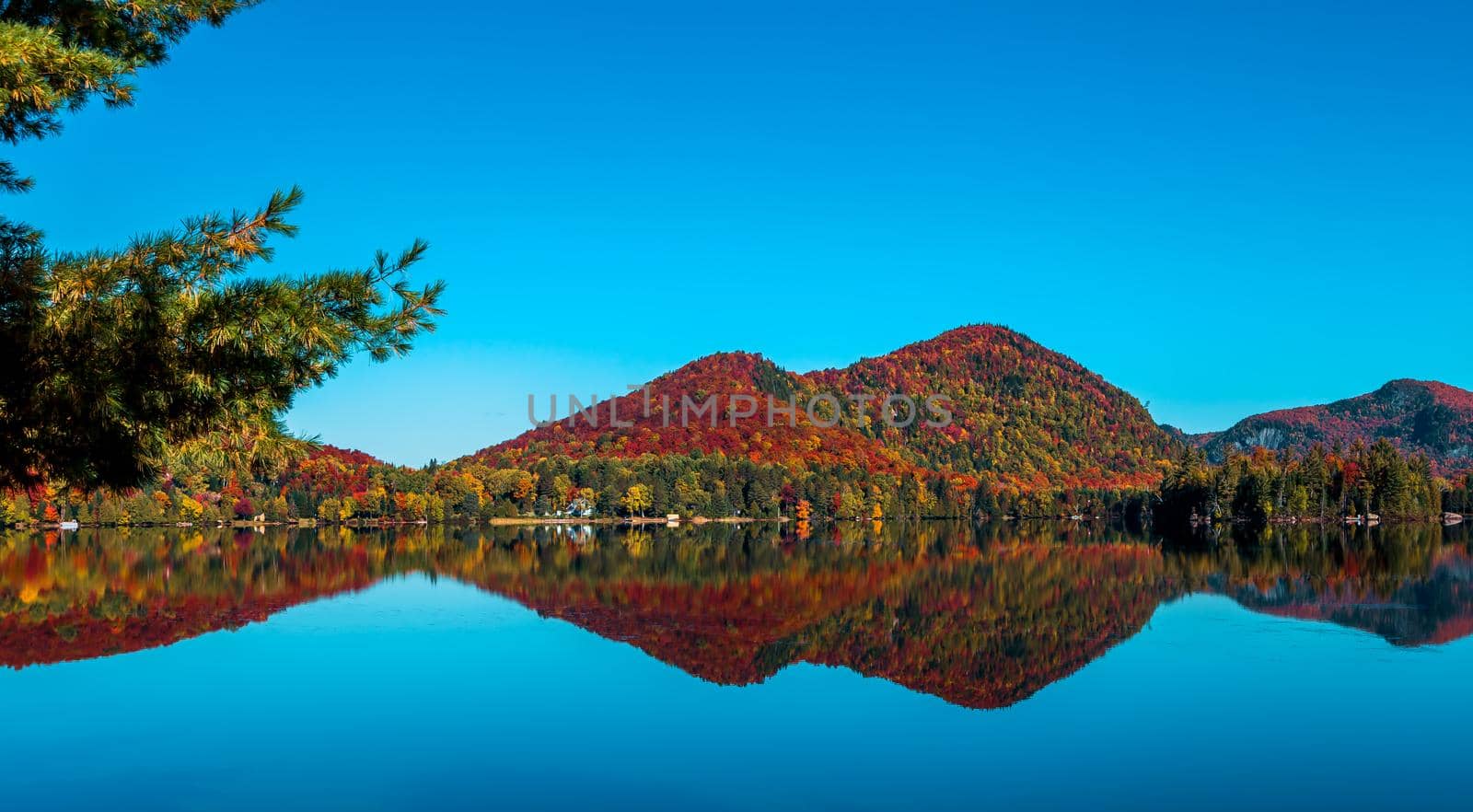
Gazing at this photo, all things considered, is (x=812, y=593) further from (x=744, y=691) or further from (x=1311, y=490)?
(x=1311, y=490)

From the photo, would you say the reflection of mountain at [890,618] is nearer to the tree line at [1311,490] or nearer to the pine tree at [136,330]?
the pine tree at [136,330]

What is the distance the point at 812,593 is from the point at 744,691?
1959 cm

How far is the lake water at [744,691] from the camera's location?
16547 mm

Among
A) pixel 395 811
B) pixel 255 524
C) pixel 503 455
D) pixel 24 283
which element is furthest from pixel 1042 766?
pixel 503 455

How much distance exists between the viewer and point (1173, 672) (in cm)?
2522

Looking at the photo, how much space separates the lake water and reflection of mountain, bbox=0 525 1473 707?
25cm

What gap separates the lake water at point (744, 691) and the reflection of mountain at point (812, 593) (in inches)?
9.8

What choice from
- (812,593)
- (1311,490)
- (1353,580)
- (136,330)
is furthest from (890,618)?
(1311,490)

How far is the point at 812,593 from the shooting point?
1705 inches

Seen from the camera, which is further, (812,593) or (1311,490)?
(1311,490)

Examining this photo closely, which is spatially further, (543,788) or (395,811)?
(543,788)

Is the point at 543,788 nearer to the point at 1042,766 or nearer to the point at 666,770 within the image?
the point at 666,770

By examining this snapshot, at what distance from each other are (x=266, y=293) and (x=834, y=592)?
121 feet

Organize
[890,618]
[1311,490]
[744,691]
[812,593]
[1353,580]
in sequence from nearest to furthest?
[744,691]
[890,618]
[812,593]
[1353,580]
[1311,490]
